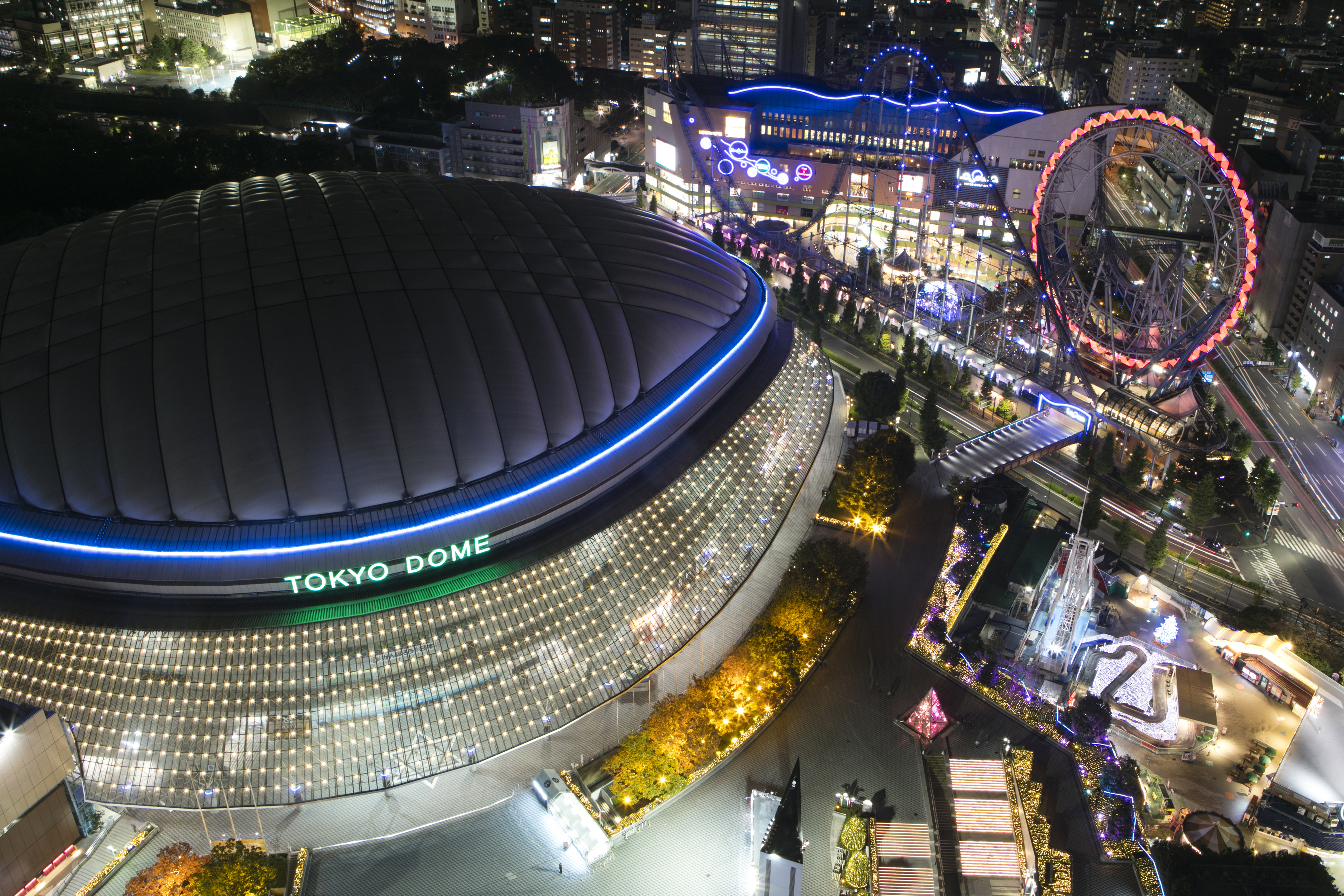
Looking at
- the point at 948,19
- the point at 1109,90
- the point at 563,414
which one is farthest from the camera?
the point at 948,19

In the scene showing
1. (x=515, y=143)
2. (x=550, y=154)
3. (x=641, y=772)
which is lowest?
(x=641, y=772)

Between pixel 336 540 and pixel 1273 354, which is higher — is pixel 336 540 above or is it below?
above

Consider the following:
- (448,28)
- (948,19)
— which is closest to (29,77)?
(448,28)

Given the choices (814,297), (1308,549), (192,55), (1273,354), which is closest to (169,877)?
(1308,549)

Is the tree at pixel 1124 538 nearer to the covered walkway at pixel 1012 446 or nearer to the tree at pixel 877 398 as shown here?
the covered walkway at pixel 1012 446

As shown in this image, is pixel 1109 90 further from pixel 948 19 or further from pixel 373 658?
pixel 373 658

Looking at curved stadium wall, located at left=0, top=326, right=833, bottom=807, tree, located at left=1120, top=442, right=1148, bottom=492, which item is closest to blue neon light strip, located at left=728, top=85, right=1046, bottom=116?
tree, located at left=1120, top=442, right=1148, bottom=492

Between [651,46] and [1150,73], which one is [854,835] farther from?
[1150,73]
